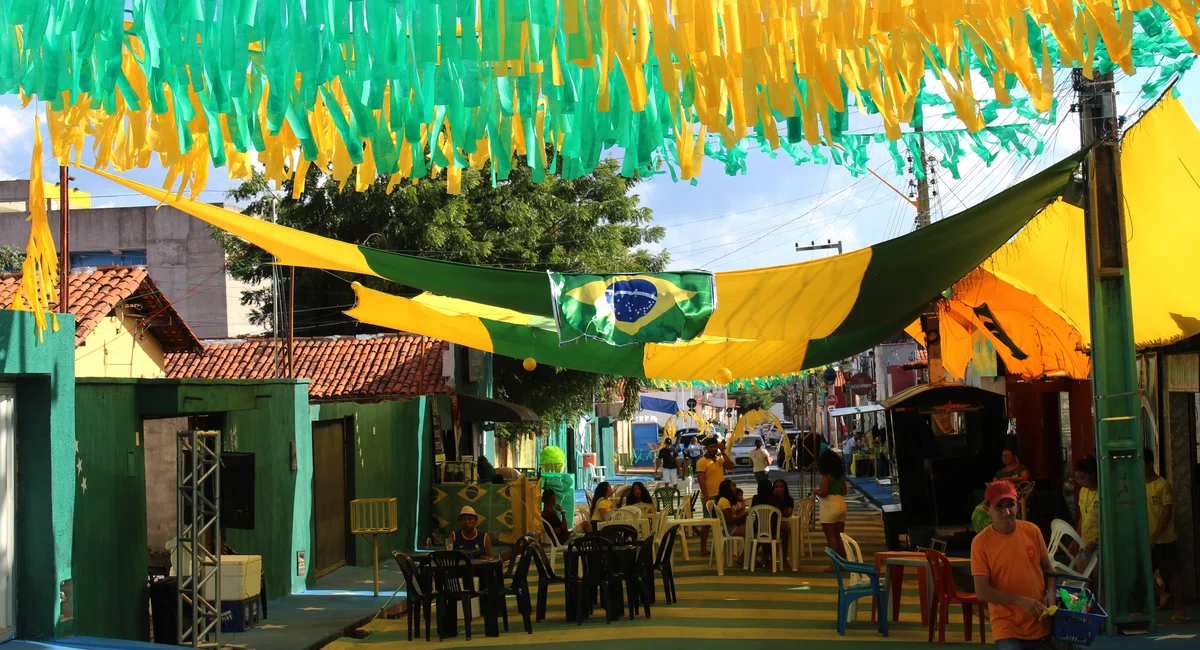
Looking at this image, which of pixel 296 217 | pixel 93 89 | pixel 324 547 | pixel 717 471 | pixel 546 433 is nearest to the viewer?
pixel 93 89

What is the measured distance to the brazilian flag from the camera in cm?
934

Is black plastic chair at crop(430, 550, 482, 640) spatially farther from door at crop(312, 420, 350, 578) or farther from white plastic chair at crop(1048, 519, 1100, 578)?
door at crop(312, 420, 350, 578)

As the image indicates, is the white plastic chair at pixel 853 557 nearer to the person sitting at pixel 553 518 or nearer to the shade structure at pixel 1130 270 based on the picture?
the shade structure at pixel 1130 270

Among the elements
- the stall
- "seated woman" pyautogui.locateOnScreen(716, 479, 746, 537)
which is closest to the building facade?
"seated woman" pyautogui.locateOnScreen(716, 479, 746, 537)

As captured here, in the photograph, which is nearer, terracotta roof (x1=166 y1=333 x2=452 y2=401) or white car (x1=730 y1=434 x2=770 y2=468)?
terracotta roof (x1=166 y1=333 x2=452 y2=401)

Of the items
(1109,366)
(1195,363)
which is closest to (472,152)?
(1109,366)

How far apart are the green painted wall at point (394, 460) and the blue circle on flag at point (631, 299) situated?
775cm

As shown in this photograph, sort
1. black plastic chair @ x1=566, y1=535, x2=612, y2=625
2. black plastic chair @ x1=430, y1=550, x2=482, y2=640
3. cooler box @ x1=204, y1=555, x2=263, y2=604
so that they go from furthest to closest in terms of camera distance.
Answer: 1. cooler box @ x1=204, y1=555, x2=263, y2=604
2. black plastic chair @ x1=566, y1=535, x2=612, y2=625
3. black plastic chair @ x1=430, y1=550, x2=482, y2=640

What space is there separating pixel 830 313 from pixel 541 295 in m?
2.40

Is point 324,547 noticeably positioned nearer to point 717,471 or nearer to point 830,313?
point 717,471

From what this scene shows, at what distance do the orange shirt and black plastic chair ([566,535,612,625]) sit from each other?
540 cm

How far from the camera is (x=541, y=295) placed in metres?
9.30

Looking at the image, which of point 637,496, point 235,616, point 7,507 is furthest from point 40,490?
point 637,496

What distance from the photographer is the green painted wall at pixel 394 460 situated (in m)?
17.3
